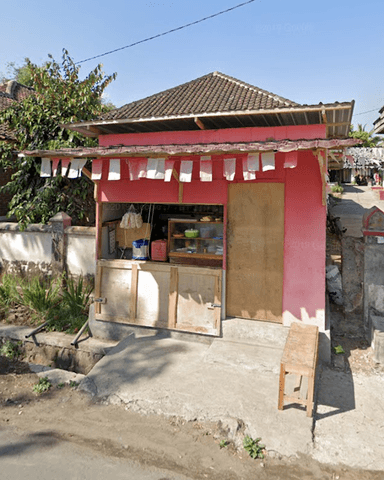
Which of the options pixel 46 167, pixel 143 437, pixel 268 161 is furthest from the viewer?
pixel 46 167

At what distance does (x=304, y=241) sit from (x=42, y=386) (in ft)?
17.5

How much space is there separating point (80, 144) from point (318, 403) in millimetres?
9330

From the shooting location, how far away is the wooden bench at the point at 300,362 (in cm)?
453

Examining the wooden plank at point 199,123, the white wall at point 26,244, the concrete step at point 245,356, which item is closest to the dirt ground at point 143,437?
the concrete step at point 245,356

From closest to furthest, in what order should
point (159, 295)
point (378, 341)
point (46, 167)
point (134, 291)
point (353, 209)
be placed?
point (378, 341)
point (46, 167)
point (159, 295)
point (134, 291)
point (353, 209)

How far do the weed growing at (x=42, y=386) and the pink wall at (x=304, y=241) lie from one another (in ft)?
14.8

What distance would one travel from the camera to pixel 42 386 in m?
5.71

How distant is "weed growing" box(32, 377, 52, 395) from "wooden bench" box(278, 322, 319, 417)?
3.88 meters

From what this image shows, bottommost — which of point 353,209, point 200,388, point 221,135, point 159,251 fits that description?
point 200,388

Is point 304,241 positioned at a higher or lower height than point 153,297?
higher

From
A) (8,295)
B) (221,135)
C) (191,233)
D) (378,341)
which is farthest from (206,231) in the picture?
(8,295)

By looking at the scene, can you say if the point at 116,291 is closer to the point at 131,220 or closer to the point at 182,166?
the point at 131,220

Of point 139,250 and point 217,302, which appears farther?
point 139,250

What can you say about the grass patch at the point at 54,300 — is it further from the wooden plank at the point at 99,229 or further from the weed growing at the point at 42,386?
the weed growing at the point at 42,386
